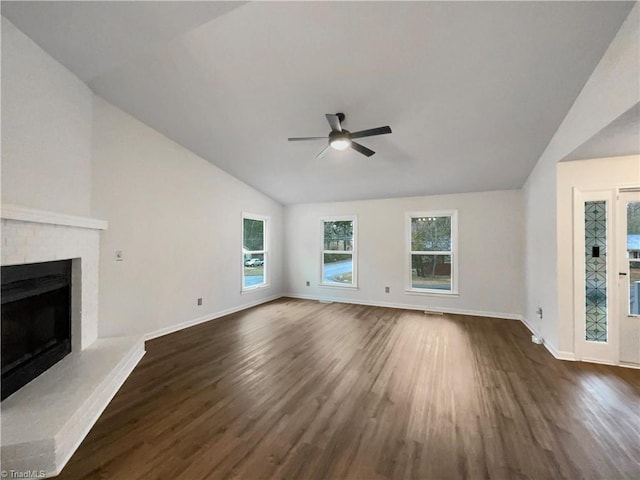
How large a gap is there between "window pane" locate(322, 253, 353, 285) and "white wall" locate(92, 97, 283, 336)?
2148 mm

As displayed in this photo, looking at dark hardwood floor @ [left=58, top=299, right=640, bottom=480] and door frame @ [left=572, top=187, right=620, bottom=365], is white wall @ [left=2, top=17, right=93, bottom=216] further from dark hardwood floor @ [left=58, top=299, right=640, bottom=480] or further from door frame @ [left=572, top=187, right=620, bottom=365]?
door frame @ [left=572, top=187, right=620, bottom=365]

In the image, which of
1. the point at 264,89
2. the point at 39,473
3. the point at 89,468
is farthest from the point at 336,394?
the point at 264,89

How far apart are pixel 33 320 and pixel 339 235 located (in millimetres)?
5147

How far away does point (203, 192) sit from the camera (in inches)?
180

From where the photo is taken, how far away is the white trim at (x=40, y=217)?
179 centimetres

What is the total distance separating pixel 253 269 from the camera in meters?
5.99

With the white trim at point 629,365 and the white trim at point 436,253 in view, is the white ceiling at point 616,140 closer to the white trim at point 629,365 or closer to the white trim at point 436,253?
the white trim at point 629,365

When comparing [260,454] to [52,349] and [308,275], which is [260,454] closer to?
[52,349]

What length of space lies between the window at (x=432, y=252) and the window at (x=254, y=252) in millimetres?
3271

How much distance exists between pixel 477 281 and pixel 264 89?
16.0ft

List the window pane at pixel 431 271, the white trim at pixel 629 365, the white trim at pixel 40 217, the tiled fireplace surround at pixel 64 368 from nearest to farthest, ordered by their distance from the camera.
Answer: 1. the tiled fireplace surround at pixel 64 368
2. the white trim at pixel 40 217
3. the white trim at pixel 629 365
4. the window pane at pixel 431 271

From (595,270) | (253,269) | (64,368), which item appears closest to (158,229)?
(64,368)

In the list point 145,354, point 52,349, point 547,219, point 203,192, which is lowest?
point 145,354

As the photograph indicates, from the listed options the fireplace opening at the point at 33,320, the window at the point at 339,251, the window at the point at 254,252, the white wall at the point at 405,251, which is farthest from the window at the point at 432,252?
the fireplace opening at the point at 33,320
